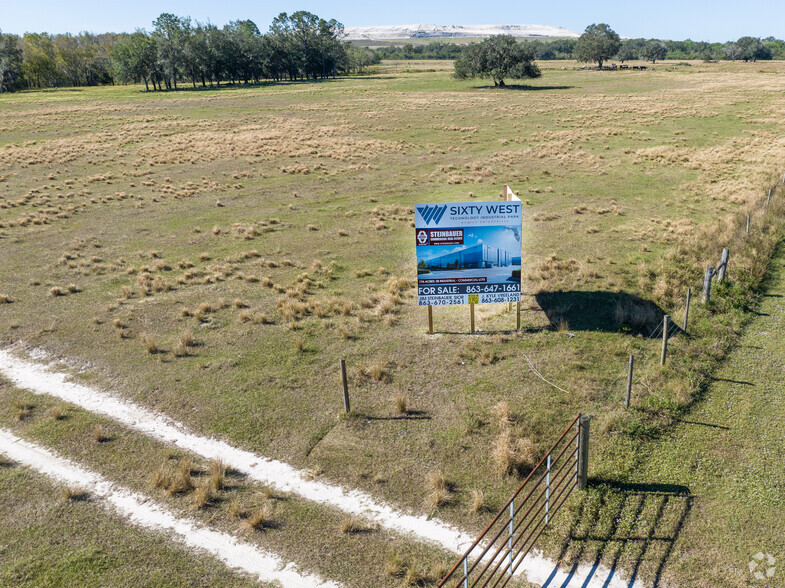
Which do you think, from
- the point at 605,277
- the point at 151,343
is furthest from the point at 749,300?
the point at 151,343

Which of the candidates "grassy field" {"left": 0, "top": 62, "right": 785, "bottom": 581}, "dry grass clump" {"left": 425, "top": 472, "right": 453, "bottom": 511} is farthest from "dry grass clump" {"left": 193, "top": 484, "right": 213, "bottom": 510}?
"dry grass clump" {"left": 425, "top": 472, "right": 453, "bottom": 511}

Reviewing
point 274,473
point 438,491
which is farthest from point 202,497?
point 438,491

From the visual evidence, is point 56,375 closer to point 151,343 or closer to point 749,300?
point 151,343

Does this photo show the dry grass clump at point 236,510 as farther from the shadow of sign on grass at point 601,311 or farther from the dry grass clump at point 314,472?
the shadow of sign on grass at point 601,311

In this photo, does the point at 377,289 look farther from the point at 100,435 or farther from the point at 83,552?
the point at 83,552

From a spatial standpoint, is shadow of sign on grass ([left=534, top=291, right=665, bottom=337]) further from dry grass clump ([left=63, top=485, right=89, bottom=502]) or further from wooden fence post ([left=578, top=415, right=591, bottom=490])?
dry grass clump ([left=63, top=485, right=89, bottom=502])
